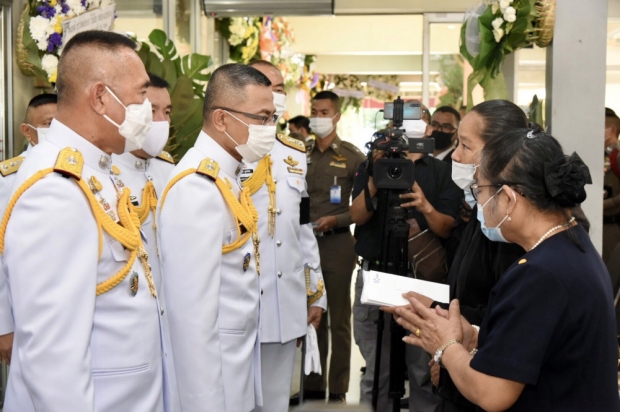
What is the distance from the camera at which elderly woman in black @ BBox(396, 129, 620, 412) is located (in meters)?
1.51

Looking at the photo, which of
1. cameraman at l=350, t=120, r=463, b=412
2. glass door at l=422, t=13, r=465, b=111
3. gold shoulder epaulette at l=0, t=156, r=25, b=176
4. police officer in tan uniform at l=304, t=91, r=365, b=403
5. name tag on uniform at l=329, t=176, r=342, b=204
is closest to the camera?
gold shoulder epaulette at l=0, t=156, r=25, b=176

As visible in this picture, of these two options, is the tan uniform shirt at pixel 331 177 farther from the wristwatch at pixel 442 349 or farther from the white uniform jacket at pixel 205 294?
the wristwatch at pixel 442 349

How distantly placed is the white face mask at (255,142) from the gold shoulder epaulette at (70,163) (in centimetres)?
83

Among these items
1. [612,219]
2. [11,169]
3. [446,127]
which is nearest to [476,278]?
[11,169]

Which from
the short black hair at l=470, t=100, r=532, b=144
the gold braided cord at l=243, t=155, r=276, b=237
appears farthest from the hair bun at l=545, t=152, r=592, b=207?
the gold braided cord at l=243, t=155, r=276, b=237

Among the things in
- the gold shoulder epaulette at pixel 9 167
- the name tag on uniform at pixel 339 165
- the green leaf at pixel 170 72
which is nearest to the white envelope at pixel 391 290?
the gold shoulder epaulette at pixel 9 167

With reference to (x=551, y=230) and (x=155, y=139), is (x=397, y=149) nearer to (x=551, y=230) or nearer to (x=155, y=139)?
(x=155, y=139)

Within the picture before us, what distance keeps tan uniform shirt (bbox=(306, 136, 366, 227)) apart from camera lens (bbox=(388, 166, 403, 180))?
1492mm

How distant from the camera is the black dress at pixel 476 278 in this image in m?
2.11

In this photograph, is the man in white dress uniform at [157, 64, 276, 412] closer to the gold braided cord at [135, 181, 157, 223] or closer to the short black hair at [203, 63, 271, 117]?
the short black hair at [203, 63, 271, 117]

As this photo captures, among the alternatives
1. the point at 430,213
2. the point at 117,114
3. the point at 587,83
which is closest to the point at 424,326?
A: the point at 117,114

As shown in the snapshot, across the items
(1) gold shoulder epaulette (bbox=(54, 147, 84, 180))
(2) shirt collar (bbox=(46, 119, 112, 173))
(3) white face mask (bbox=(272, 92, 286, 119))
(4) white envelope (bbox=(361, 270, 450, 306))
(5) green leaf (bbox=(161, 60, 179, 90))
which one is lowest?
(4) white envelope (bbox=(361, 270, 450, 306))

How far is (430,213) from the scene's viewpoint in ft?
10.8

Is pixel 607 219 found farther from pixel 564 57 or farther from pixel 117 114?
pixel 117 114
